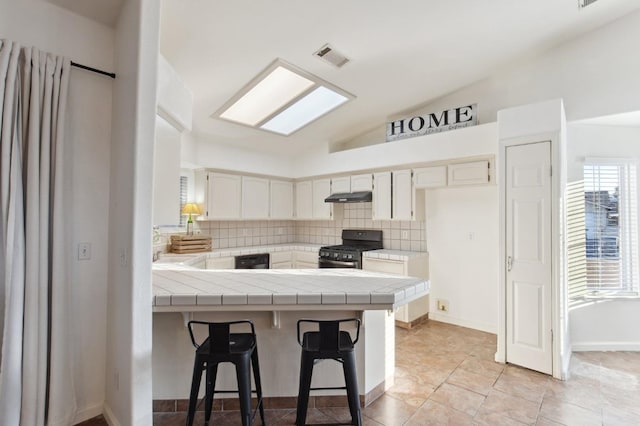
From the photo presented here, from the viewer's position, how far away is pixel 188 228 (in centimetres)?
423

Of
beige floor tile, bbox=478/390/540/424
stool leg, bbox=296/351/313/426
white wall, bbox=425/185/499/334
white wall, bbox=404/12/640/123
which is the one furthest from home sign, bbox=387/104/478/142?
stool leg, bbox=296/351/313/426

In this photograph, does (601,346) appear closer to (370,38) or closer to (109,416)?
(370,38)

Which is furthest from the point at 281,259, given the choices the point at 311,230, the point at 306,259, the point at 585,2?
the point at 585,2

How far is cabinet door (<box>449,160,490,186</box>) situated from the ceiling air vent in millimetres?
1798

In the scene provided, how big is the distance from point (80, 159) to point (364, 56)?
2.49 m

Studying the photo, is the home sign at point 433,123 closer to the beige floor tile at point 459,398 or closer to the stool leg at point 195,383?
the beige floor tile at point 459,398

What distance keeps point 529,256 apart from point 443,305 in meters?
1.56

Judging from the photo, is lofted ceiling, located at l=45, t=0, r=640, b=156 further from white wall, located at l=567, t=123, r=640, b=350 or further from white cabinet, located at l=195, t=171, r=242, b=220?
white wall, located at l=567, t=123, r=640, b=350

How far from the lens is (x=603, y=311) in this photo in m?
3.17

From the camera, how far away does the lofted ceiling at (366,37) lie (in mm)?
2207

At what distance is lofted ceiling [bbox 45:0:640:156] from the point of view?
86.9 inches

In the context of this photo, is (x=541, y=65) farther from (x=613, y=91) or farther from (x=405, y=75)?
(x=405, y=75)

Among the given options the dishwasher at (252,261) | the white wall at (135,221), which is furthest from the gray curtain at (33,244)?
the dishwasher at (252,261)

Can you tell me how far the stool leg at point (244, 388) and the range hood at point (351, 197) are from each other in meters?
3.06
